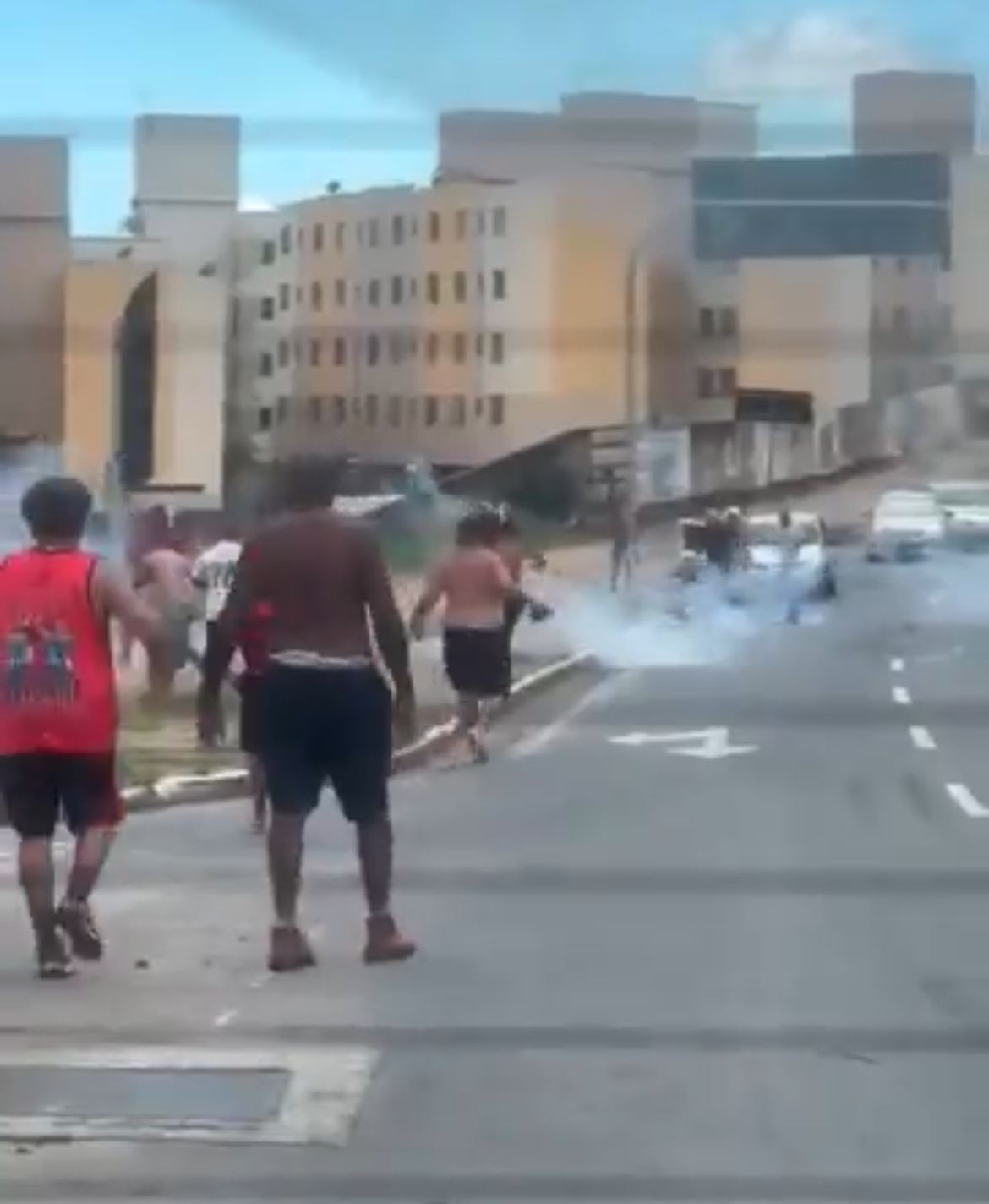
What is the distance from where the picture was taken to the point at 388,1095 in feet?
25.0

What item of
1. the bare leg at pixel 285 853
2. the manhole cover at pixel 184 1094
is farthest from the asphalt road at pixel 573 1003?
the bare leg at pixel 285 853

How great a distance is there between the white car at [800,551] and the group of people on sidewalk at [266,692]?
1561 mm

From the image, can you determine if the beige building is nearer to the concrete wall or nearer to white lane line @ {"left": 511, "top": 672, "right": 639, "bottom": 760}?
the concrete wall

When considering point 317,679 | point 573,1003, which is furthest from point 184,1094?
point 317,679

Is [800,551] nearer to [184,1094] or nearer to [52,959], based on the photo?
[52,959]

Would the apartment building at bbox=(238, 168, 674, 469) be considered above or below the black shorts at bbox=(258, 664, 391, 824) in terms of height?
above

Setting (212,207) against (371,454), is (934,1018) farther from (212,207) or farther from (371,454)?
(212,207)

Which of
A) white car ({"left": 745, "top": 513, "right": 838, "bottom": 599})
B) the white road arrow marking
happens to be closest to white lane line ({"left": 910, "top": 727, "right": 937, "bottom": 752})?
the white road arrow marking

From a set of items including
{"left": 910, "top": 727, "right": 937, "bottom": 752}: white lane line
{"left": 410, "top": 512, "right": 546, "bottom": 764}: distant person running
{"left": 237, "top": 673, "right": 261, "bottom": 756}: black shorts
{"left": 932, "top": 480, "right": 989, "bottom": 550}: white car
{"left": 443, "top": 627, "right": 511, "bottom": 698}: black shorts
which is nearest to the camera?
{"left": 932, "top": 480, "right": 989, "bottom": 550}: white car

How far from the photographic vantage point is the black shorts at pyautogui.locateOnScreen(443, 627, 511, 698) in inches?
622

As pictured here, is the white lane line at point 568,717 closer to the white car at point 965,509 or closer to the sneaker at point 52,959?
the white car at point 965,509

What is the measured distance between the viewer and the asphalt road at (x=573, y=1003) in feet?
22.8

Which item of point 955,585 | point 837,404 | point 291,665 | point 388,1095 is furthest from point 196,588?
point 388,1095

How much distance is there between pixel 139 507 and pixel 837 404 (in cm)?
249
